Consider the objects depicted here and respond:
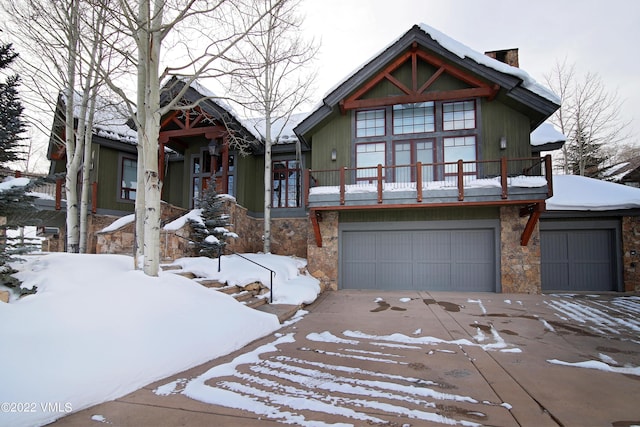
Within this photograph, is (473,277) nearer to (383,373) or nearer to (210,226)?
(383,373)

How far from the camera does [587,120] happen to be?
1741cm

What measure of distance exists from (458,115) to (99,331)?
10476mm

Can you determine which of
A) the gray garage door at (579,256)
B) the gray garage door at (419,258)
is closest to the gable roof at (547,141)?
the gray garage door at (579,256)

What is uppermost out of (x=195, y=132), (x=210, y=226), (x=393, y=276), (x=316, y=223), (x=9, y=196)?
(x=195, y=132)

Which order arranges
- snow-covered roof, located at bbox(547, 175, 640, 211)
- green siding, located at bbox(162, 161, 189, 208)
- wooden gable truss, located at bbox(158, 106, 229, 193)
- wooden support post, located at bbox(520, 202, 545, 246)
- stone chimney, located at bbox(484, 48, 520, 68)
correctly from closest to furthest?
1. wooden support post, located at bbox(520, 202, 545, 246)
2. snow-covered roof, located at bbox(547, 175, 640, 211)
3. wooden gable truss, located at bbox(158, 106, 229, 193)
4. stone chimney, located at bbox(484, 48, 520, 68)
5. green siding, located at bbox(162, 161, 189, 208)

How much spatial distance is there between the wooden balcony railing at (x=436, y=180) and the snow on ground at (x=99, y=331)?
16.2 ft

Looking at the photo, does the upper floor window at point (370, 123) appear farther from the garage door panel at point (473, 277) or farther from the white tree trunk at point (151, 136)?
the white tree trunk at point (151, 136)

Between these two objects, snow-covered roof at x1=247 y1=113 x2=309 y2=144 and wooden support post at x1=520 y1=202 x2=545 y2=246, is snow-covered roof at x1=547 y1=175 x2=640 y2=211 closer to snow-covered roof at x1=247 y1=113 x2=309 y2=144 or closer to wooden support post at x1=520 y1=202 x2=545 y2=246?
wooden support post at x1=520 y1=202 x2=545 y2=246

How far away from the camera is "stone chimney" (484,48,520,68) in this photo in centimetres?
1148

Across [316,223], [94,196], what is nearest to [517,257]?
[316,223]

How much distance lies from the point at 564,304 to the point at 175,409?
343 inches

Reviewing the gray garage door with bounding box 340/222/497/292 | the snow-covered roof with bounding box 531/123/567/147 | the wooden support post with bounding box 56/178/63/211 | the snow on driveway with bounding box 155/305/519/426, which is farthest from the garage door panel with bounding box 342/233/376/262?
the wooden support post with bounding box 56/178/63/211

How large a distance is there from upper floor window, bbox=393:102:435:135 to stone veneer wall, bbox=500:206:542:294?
3.49 m

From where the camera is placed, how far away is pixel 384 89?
34.4ft
